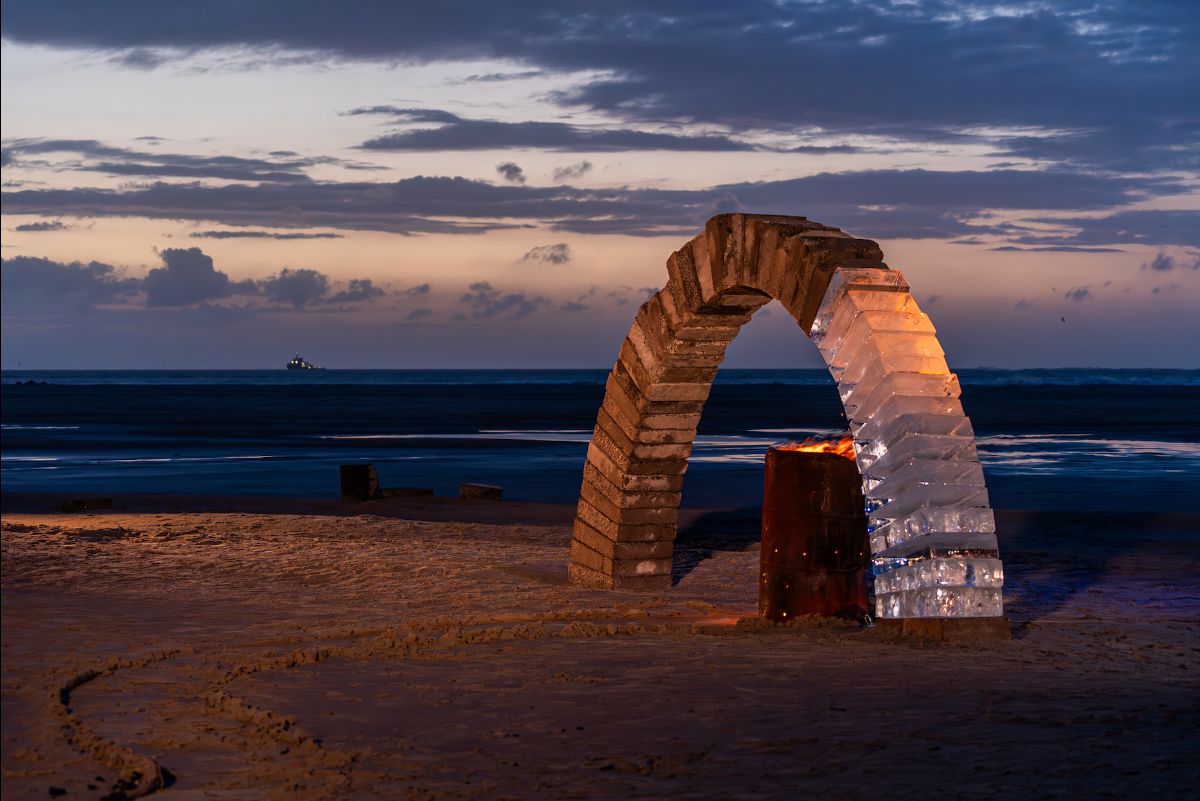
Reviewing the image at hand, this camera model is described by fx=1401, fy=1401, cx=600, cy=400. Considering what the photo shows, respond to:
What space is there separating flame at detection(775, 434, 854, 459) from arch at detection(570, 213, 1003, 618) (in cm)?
55

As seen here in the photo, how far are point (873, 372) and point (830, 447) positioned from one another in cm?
125

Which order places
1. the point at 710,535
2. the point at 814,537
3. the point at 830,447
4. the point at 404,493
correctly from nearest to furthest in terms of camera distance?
the point at 814,537 < the point at 830,447 < the point at 710,535 < the point at 404,493

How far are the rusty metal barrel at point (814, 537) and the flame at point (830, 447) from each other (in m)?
0.06

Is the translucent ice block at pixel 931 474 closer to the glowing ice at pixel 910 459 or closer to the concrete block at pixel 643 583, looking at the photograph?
the glowing ice at pixel 910 459

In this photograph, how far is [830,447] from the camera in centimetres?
1058

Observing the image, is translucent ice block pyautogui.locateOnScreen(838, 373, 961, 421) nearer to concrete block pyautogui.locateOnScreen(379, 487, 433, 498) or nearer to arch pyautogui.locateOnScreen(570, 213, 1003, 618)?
arch pyautogui.locateOnScreen(570, 213, 1003, 618)

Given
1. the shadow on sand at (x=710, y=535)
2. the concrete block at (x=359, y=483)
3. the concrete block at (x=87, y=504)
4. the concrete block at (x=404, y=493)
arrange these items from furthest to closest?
the concrete block at (x=404, y=493)
the concrete block at (x=359, y=483)
the concrete block at (x=87, y=504)
the shadow on sand at (x=710, y=535)

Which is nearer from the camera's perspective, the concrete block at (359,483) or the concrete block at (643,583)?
the concrete block at (643,583)

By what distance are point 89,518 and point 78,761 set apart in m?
12.3

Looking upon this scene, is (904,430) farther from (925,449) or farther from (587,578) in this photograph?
(587,578)

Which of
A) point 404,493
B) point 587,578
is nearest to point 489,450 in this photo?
point 404,493

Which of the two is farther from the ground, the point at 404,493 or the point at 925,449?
the point at 925,449

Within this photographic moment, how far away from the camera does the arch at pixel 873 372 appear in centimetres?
916

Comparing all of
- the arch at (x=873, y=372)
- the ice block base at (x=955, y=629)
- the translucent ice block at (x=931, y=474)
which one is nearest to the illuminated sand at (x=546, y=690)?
the ice block base at (x=955, y=629)
